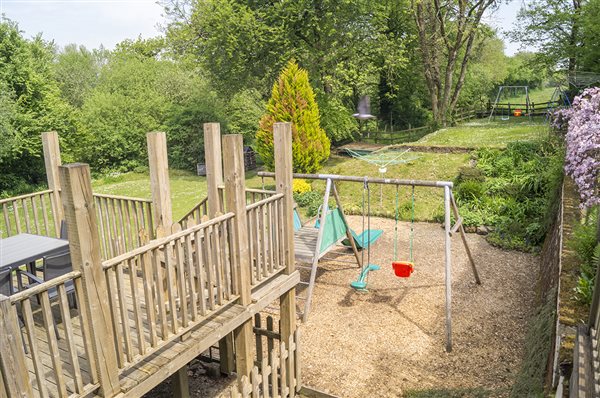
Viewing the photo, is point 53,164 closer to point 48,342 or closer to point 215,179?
point 215,179

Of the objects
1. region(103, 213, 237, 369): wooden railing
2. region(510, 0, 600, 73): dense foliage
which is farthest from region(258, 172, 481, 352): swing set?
region(510, 0, 600, 73): dense foliage

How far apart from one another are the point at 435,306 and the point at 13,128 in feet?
60.5

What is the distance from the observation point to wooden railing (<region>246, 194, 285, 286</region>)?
199 inches

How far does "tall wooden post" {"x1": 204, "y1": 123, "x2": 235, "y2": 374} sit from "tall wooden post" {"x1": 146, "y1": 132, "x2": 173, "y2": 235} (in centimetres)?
50

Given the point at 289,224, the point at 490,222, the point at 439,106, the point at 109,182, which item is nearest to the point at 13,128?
the point at 109,182

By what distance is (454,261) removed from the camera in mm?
9562

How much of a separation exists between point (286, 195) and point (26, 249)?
3.24m

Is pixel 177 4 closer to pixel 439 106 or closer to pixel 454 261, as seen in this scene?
pixel 439 106

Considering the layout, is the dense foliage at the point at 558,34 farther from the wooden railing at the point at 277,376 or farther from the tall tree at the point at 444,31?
the wooden railing at the point at 277,376

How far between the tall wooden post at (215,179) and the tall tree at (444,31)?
21190 mm

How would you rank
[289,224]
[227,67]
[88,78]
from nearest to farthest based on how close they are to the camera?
[289,224] < [227,67] < [88,78]

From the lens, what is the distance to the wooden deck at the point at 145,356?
10.7 ft

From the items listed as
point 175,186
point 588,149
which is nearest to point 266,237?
point 588,149

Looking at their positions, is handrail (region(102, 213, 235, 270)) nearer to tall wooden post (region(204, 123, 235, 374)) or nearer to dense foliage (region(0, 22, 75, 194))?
tall wooden post (region(204, 123, 235, 374))
